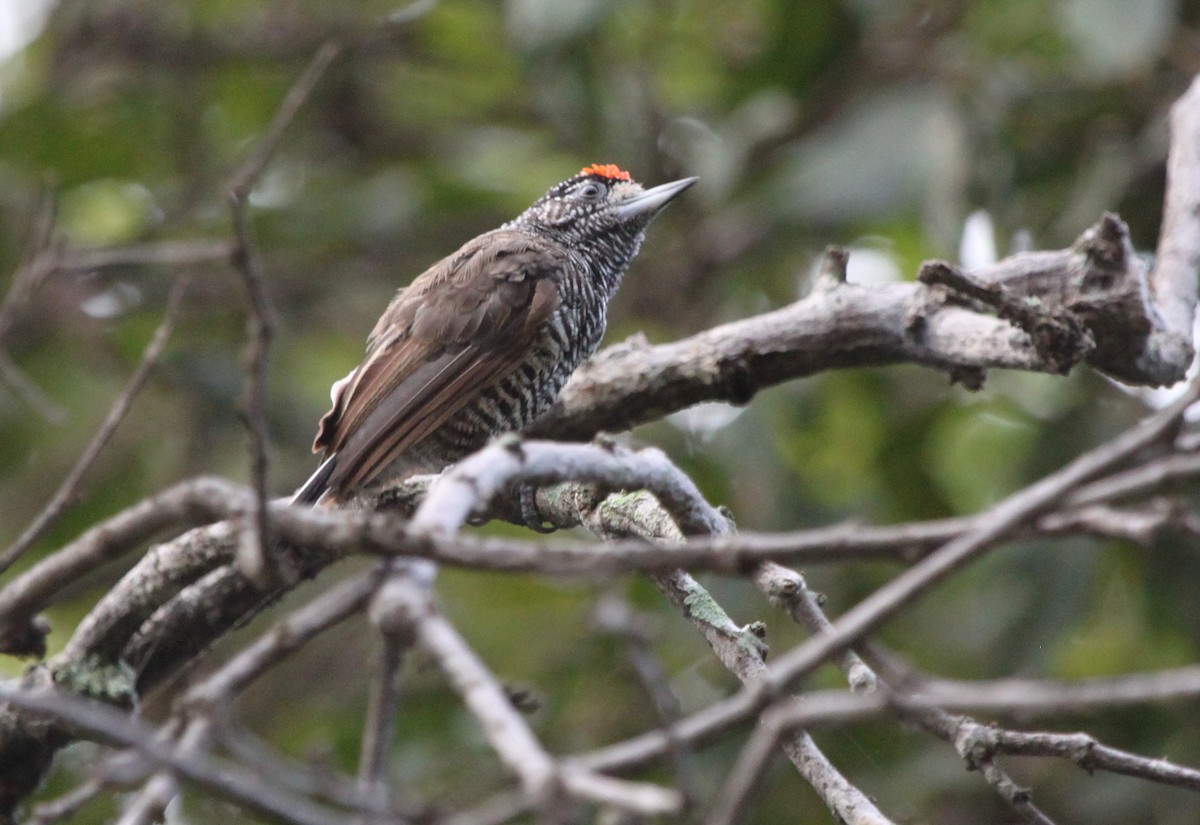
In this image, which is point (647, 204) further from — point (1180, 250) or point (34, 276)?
point (34, 276)

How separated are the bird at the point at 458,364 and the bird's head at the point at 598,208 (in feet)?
1.34

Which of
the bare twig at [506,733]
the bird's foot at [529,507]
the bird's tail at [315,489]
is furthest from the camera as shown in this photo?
the bird's tail at [315,489]

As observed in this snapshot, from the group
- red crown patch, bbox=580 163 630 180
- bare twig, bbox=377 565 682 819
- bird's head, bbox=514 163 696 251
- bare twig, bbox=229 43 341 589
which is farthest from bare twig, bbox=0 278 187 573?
red crown patch, bbox=580 163 630 180

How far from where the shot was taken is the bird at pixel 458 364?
4.54 metres

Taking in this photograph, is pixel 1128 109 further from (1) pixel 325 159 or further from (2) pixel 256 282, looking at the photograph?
(2) pixel 256 282

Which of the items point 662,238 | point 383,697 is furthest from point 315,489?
point 662,238

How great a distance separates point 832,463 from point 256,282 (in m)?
5.32

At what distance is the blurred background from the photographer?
5758 mm

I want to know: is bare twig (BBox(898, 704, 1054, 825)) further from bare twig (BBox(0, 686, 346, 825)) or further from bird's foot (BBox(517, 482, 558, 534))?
bird's foot (BBox(517, 482, 558, 534))

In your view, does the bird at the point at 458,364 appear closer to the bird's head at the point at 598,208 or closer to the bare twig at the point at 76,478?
the bird's head at the point at 598,208

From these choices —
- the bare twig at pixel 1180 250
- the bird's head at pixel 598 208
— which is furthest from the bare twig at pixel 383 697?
the bird's head at pixel 598 208

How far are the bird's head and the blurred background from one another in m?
0.75

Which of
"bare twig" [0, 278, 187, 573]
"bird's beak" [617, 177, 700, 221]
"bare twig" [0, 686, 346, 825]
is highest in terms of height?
"bird's beak" [617, 177, 700, 221]

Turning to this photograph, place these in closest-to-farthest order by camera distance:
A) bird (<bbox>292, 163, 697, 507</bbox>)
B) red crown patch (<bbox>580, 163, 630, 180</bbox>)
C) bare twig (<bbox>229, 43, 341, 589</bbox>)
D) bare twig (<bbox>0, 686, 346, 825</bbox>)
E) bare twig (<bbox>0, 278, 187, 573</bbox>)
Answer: bare twig (<bbox>0, 686, 346, 825</bbox>) → bare twig (<bbox>229, 43, 341, 589</bbox>) → bare twig (<bbox>0, 278, 187, 573</bbox>) → bird (<bbox>292, 163, 697, 507</bbox>) → red crown patch (<bbox>580, 163, 630, 180</bbox>)
